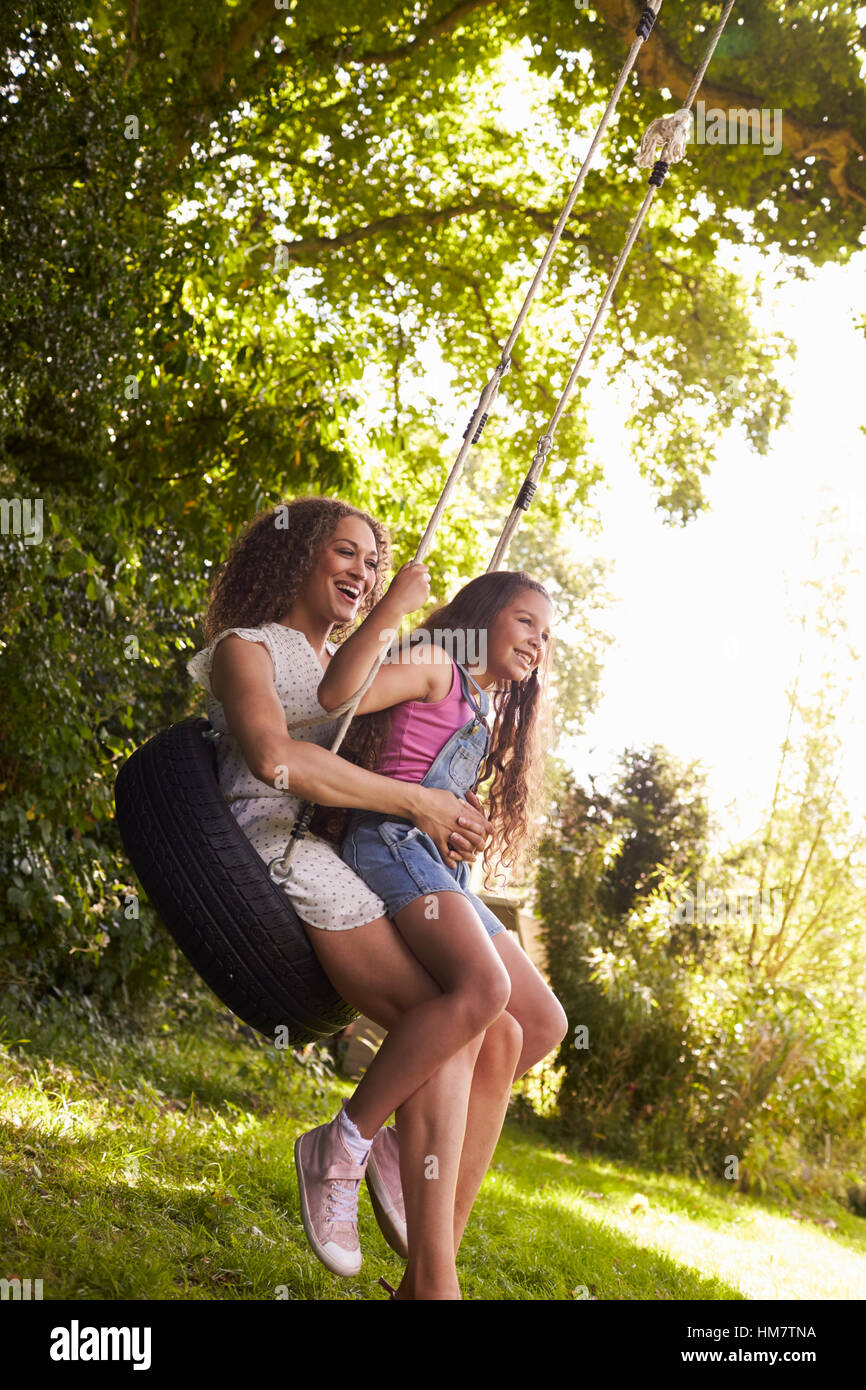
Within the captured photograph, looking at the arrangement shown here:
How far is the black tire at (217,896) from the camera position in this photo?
204cm

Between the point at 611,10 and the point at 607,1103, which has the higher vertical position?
the point at 611,10

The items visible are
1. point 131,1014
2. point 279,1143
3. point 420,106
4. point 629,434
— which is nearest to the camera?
point 279,1143

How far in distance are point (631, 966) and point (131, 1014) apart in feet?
10.2

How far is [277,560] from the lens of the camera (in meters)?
2.49

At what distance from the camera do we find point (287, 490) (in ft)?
15.4

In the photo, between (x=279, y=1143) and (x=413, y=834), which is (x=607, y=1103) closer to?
(x=279, y=1143)

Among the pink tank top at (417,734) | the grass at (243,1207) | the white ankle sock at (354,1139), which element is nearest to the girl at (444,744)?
the pink tank top at (417,734)

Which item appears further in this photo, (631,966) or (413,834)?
(631,966)

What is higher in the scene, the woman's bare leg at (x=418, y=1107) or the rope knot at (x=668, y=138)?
the rope knot at (x=668, y=138)

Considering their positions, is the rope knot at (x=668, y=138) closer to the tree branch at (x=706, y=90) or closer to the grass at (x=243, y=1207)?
the tree branch at (x=706, y=90)

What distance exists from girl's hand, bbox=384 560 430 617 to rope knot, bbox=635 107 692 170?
45.6 inches

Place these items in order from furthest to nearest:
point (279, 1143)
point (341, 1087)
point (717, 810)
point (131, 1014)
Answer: point (717, 810)
point (341, 1087)
point (131, 1014)
point (279, 1143)

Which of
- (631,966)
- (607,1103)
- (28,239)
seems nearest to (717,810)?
(631,966)

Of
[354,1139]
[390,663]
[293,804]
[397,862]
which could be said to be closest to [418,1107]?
[354,1139]
